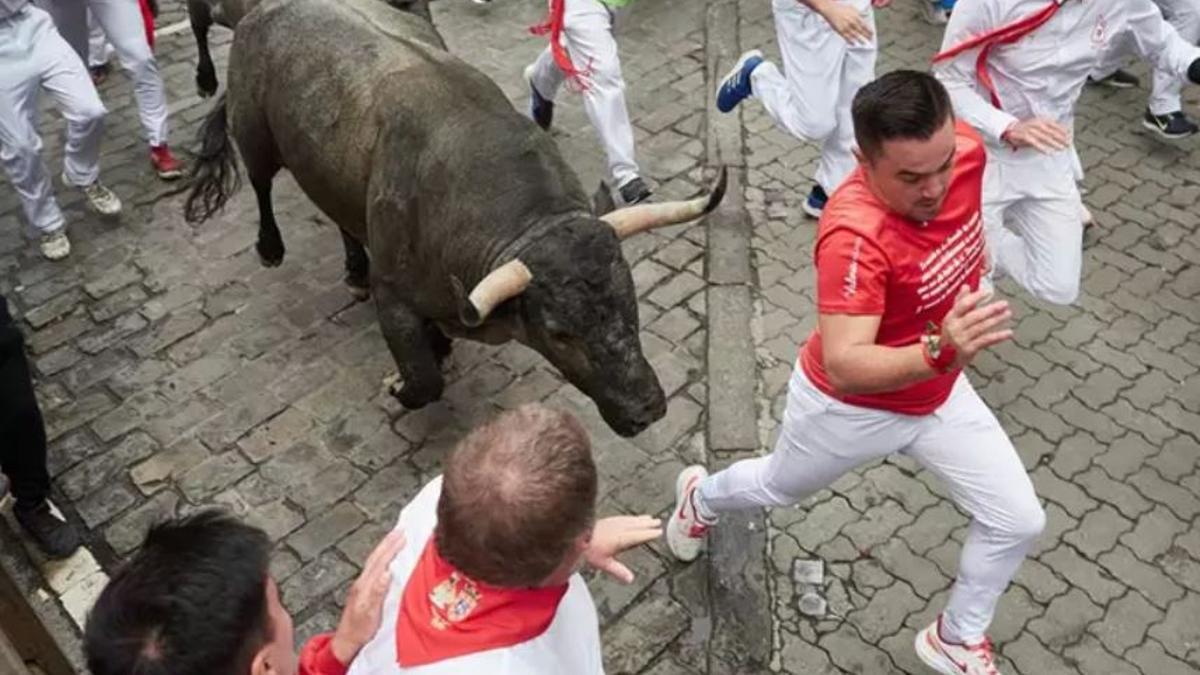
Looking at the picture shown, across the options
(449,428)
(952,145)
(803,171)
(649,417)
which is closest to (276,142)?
(449,428)

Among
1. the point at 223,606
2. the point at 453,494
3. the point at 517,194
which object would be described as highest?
the point at 453,494

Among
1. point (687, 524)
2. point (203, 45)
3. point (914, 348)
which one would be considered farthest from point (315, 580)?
point (203, 45)

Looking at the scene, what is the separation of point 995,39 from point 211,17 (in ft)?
17.6

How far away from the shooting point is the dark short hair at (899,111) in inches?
131

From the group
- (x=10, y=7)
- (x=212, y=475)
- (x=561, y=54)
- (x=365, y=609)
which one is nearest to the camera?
(x=365, y=609)

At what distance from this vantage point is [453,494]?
2.26m

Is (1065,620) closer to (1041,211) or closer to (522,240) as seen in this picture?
(1041,211)

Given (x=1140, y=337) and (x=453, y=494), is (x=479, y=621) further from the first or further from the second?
(x=1140, y=337)

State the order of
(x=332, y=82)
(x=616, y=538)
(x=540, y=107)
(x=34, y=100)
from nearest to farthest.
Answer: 1. (x=616, y=538)
2. (x=332, y=82)
3. (x=34, y=100)
4. (x=540, y=107)

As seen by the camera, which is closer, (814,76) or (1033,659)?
(1033,659)

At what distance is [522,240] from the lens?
4.64 meters

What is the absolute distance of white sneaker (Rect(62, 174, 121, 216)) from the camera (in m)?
7.24

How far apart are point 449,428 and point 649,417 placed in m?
1.42

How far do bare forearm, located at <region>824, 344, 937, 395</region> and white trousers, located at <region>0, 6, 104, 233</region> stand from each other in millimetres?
5293
